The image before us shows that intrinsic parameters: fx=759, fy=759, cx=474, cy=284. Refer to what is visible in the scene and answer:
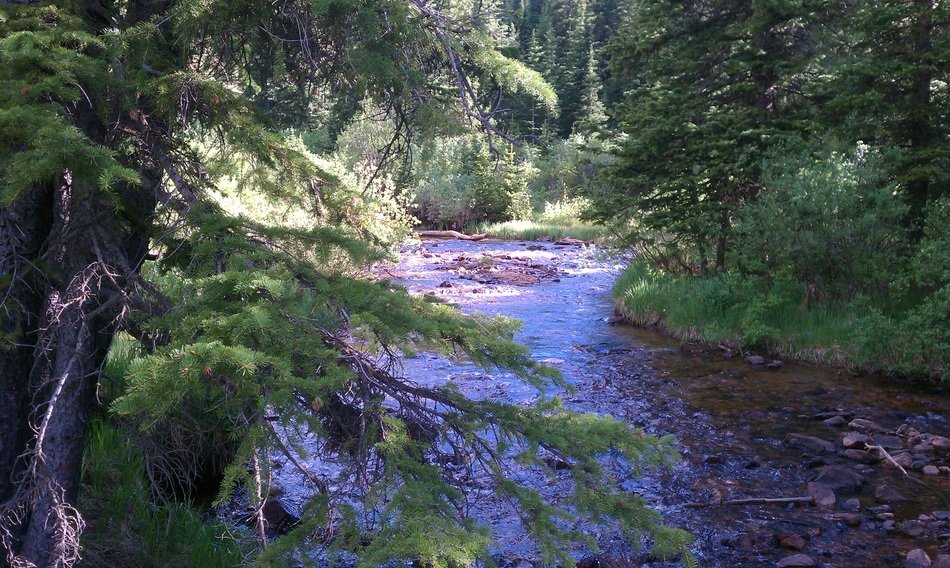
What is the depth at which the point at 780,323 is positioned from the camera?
36.3 feet

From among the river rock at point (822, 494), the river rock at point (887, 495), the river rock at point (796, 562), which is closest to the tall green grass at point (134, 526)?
the river rock at point (796, 562)

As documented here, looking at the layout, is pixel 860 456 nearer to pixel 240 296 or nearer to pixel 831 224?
pixel 831 224

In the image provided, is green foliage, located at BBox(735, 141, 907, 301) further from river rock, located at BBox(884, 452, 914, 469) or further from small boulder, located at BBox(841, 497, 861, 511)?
small boulder, located at BBox(841, 497, 861, 511)

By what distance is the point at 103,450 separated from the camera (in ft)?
15.8

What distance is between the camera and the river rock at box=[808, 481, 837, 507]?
6.00 metres

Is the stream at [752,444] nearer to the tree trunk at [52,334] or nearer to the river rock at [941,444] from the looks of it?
the river rock at [941,444]

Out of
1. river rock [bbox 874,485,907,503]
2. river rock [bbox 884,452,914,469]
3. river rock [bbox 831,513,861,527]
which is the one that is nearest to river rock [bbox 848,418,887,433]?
river rock [bbox 884,452,914,469]

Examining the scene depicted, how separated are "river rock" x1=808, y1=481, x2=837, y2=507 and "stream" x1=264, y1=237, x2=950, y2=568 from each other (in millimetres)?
13

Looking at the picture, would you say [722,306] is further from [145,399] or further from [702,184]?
[145,399]

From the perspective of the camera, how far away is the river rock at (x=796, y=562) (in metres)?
5.02

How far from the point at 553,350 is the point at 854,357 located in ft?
13.1

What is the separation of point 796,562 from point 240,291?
4227mm

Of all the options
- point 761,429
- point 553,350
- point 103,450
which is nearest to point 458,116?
point 103,450

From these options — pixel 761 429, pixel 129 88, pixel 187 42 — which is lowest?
pixel 761 429
